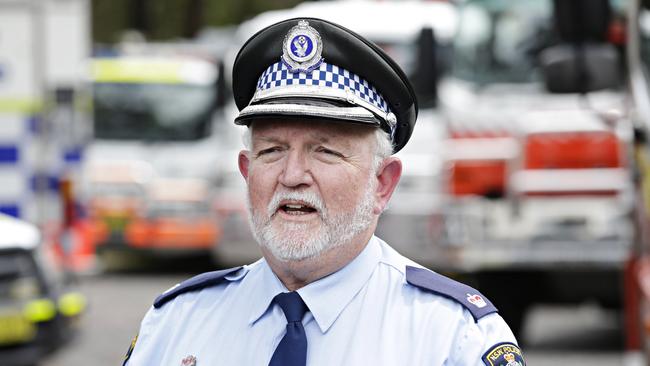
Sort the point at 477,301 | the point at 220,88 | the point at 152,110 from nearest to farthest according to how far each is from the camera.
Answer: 1. the point at 477,301
2. the point at 220,88
3. the point at 152,110

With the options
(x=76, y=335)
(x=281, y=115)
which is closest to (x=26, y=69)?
(x=76, y=335)

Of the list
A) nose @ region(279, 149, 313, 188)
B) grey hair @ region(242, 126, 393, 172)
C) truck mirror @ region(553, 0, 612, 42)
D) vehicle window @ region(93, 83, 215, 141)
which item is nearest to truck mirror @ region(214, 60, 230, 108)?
vehicle window @ region(93, 83, 215, 141)

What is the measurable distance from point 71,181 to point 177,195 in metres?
3.06

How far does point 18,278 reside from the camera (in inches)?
333

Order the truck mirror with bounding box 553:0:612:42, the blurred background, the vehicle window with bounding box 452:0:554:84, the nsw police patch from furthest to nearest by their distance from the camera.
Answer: the vehicle window with bounding box 452:0:554:84
the blurred background
the truck mirror with bounding box 553:0:612:42
the nsw police patch

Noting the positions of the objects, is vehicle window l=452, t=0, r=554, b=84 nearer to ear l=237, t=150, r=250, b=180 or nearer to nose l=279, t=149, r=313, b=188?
ear l=237, t=150, r=250, b=180

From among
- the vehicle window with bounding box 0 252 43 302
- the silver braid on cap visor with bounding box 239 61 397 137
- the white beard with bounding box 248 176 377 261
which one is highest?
the silver braid on cap visor with bounding box 239 61 397 137

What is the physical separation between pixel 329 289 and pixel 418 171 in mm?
11366

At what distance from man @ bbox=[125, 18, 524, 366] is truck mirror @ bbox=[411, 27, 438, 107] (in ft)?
25.2

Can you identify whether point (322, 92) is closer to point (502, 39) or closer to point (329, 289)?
point (329, 289)

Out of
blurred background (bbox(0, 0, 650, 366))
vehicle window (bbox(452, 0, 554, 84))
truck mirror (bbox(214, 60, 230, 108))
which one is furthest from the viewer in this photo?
truck mirror (bbox(214, 60, 230, 108))

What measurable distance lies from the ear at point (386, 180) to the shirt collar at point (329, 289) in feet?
0.24

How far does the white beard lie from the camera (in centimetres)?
290

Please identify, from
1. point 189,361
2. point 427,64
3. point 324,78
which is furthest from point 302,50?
point 427,64
